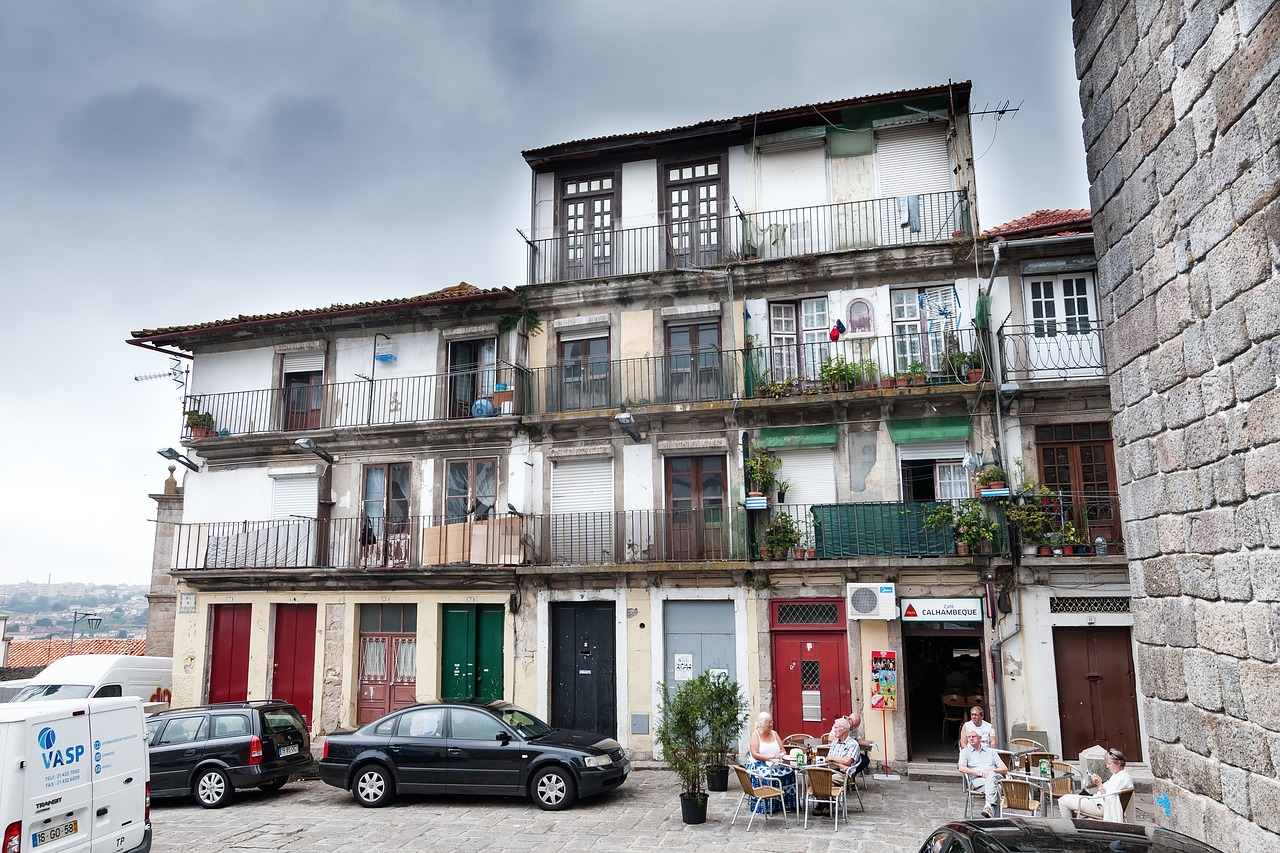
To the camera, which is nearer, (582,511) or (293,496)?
(582,511)

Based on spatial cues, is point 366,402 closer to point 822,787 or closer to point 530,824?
point 530,824

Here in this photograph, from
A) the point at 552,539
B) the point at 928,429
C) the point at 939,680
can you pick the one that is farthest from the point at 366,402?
the point at 939,680

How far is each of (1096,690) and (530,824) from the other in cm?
1006

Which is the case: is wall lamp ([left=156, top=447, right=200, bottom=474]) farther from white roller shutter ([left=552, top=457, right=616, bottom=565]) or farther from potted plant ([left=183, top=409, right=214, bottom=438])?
white roller shutter ([left=552, top=457, right=616, bottom=565])

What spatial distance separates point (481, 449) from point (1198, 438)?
15.8 metres

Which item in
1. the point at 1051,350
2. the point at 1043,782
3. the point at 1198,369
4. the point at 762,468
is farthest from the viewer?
the point at 762,468

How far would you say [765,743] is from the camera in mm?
12555

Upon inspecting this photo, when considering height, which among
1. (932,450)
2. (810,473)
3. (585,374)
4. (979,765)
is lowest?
(979,765)

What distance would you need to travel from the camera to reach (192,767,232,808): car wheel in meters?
14.0

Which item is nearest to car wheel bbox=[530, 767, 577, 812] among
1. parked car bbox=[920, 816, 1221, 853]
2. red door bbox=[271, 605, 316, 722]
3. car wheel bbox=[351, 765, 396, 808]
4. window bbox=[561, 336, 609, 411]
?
car wheel bbox=[351, 765, 396, 808]

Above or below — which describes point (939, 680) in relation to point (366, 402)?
below

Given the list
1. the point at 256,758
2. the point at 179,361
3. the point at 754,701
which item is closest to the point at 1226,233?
the point at 754,701

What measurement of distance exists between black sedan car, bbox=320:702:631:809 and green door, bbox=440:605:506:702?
4.84 meters

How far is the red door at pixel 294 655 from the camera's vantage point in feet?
65.9
